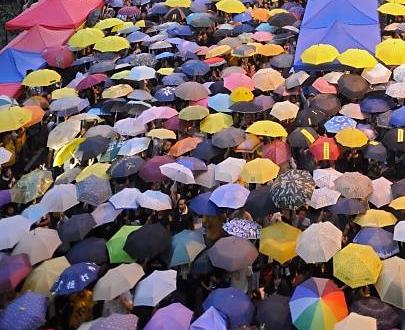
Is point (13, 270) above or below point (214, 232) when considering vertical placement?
above

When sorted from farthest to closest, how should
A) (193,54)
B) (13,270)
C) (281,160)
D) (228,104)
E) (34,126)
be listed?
(193,54) < (34,126) < (228,104) < (281,160) < (13,270)

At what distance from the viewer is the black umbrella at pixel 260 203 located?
8.12m

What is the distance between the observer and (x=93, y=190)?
898cm

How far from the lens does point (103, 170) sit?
9.52 meters

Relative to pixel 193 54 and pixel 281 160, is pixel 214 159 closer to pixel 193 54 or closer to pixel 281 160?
pixel 281 160

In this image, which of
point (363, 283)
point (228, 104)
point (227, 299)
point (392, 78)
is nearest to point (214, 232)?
point (227, 299)

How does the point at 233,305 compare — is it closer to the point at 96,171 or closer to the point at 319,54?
Answer: the point at 96,171

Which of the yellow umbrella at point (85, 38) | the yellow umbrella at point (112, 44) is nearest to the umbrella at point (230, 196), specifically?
the yellow umbrella at point (112, 44)

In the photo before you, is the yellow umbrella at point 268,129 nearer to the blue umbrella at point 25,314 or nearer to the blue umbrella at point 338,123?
the blue umbrella at point 338,123

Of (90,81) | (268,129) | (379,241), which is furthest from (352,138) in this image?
(90,81)

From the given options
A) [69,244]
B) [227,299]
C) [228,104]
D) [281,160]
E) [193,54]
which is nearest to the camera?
[227,299]

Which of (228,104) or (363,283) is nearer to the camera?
(363,283)

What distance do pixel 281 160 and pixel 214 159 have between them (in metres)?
1.10

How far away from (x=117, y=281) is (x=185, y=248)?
99cm
